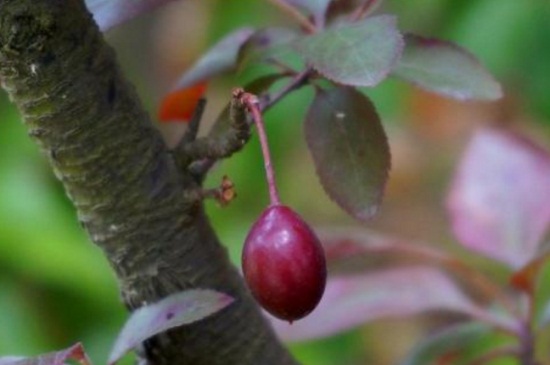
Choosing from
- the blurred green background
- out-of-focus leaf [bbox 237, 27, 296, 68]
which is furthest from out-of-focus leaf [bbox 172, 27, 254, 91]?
the blurred green background

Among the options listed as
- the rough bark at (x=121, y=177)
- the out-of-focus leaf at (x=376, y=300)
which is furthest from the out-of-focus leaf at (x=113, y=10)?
the out-of-focus leaf at (x=376, y=300)

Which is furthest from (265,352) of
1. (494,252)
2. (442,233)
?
(442,233)

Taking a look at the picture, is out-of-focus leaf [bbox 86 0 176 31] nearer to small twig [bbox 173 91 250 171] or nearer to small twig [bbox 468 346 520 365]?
small twig [bbox 173 91 250 171]

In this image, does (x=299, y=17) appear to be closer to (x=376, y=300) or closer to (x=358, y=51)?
(x=358, y=51)

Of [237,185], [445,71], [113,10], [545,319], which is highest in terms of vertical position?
[113,10]

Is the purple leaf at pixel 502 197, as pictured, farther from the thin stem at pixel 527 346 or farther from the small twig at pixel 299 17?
the small twig at pixel 299 17

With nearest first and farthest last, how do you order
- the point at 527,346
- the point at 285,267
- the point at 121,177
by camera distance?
the point at 285,267 < the point at 121,177 < the point at 527,346

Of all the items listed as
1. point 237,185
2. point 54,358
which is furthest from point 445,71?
point 237,185
